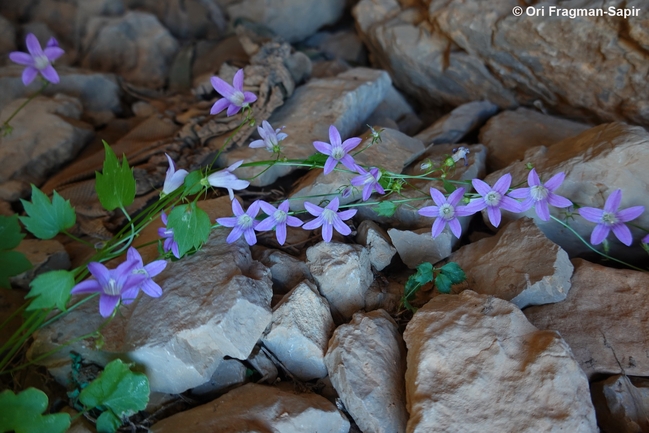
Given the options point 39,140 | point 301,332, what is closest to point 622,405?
point 301,332

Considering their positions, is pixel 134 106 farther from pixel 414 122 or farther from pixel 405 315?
pixel 405 315

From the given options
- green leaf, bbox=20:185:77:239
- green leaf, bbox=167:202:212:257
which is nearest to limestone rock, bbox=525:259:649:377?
green leaf, bbox=167:202:212:257

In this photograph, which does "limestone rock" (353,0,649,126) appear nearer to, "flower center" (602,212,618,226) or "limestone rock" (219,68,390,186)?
"limestone rock" (219,68,390,186)

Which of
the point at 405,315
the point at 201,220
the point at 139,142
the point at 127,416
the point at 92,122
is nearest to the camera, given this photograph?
the point at 201,220

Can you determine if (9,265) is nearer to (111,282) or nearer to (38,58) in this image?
(111,282)

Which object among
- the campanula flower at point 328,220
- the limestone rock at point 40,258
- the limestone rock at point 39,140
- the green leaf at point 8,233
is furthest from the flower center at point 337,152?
the limestone rock at point 39,140

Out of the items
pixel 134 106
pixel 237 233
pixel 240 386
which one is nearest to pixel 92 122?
pixel 134 106
